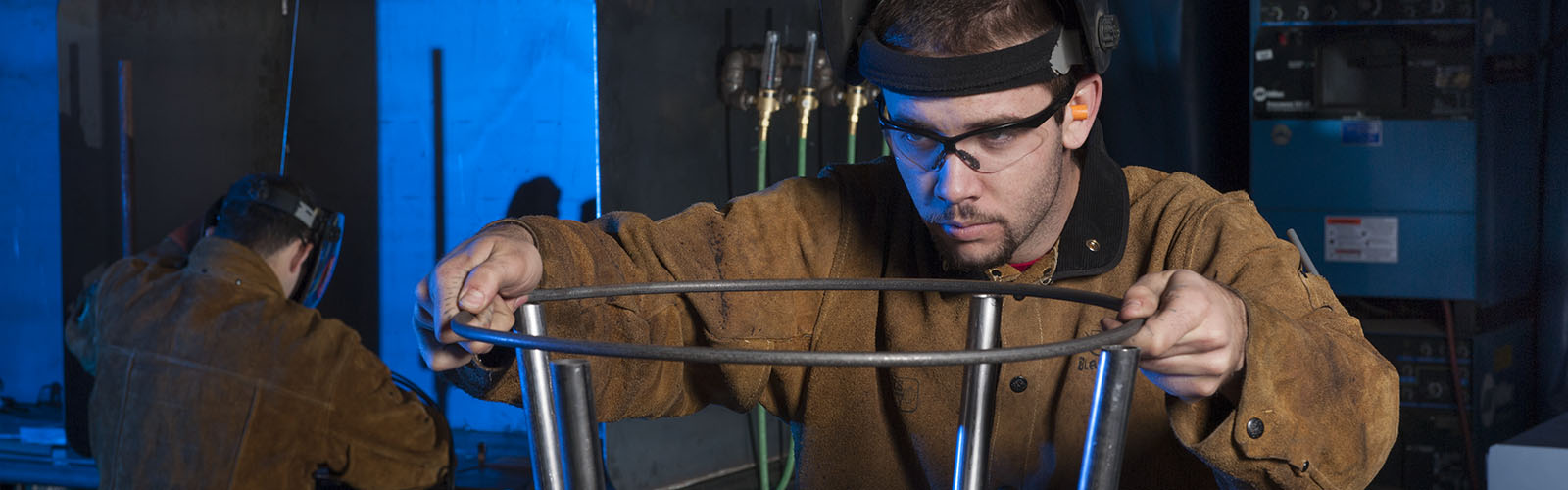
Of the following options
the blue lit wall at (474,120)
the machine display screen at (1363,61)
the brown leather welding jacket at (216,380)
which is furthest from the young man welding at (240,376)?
the machine display screen at (1363,61)

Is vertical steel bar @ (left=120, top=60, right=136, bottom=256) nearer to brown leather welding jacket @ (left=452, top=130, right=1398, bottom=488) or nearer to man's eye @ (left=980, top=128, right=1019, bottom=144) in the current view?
brown leather welding jacket @ (left=452, top=130, right=1398, bottom=488)

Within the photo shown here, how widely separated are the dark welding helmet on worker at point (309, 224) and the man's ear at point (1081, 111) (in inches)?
57.4

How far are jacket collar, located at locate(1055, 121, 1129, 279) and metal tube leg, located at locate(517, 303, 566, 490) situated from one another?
2.32 feet

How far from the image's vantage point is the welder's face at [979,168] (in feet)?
4.04

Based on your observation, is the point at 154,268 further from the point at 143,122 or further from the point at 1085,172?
the point at 1085,172

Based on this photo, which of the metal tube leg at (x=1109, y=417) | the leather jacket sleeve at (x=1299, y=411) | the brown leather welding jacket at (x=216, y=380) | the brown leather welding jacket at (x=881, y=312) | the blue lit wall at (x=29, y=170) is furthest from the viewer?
the blue lit wall at (x=29, y=170)

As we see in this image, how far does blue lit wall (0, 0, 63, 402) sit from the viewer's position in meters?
2.56

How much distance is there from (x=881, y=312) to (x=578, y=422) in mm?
767

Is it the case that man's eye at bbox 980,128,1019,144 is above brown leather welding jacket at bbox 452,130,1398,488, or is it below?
above

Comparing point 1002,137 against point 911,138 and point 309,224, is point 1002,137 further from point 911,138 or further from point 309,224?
point 309,224

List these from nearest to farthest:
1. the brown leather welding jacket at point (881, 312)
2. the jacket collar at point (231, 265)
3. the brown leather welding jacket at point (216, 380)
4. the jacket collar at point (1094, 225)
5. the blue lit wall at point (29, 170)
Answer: the brown leather welding jacket at point (881, 312) → the jacket collar at point (1094, 225) → the brown leather welding jacket at point (216, 380) → the jacket collar at point (231, 265) → the blue lit wall at point (29, 170)

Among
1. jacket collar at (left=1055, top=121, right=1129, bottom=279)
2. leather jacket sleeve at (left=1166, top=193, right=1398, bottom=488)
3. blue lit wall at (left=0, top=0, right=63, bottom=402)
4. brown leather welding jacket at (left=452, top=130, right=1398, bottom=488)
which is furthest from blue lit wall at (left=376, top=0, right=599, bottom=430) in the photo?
leather jacket sleeve at (left=1166, top=193, right=1398, bottom=488)

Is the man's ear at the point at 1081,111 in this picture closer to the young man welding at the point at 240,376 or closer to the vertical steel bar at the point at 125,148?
the young man welding at the point at 240,376

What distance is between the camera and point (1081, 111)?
1.37 meters
